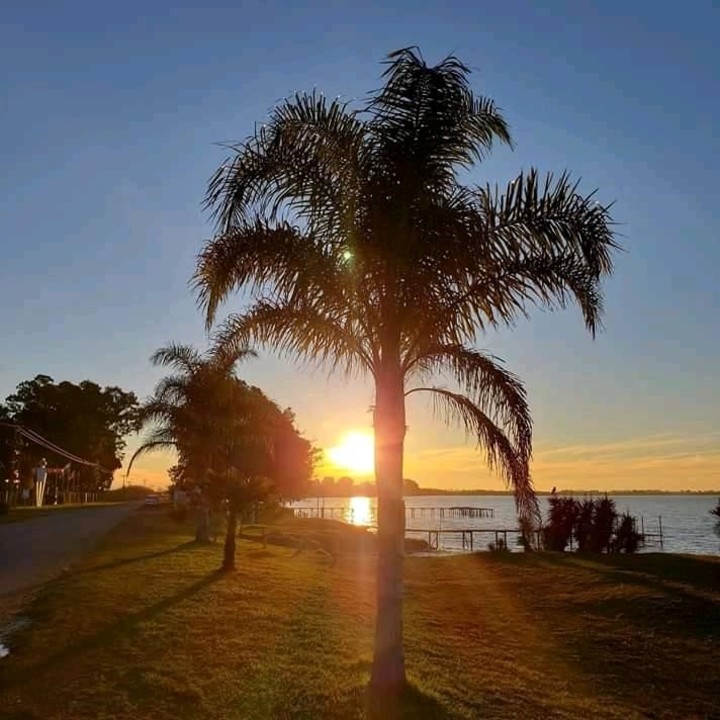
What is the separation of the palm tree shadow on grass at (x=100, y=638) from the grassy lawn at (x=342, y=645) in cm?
4

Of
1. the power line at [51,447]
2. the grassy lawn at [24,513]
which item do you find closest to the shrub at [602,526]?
the grassy lawn at [24,513]

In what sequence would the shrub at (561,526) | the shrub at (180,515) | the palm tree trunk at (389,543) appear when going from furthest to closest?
the shrub at (180,515), the shrub at (561,526), the palm tree trunk at (389,543)

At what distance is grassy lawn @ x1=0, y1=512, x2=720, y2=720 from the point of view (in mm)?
7828

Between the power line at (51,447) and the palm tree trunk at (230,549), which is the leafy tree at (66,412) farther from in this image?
the palm tree trunk at (230,549)

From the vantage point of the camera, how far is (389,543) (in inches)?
314

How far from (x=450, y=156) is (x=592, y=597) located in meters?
11.3

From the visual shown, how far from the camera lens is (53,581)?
15570mm

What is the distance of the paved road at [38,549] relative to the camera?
635 inches

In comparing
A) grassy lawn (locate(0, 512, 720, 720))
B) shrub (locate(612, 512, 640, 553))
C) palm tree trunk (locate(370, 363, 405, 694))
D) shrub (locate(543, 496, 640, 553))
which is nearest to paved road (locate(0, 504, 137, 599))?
grassy lawn (locate(0, 512, 720, 720))

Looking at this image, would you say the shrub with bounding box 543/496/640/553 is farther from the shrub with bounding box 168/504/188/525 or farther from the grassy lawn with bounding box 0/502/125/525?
the grassy lawn with bounding box 0/502/125/525

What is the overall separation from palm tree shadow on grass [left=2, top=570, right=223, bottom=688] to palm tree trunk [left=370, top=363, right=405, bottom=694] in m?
3.68

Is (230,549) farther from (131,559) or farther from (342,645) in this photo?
(342,645)

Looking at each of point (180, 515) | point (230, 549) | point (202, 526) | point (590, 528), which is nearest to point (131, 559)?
point (230, 549)

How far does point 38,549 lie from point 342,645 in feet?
50.8
